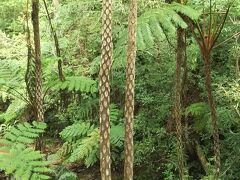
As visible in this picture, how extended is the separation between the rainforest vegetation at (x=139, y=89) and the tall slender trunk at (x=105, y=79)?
12 mm

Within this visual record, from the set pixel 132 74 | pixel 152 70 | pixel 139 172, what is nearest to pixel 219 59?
pixel 152 70

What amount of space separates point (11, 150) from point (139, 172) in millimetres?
3330

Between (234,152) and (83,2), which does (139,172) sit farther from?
(83,2)

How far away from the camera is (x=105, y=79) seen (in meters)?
4.25

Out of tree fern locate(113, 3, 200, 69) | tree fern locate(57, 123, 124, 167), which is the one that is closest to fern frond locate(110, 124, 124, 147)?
tree fern locate(57, 123, 124, 167)

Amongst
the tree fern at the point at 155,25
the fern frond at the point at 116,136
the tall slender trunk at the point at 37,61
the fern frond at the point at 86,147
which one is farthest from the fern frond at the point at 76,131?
the tree fern at the point at 155,25

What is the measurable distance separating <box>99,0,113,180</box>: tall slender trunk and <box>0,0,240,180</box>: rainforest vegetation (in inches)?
0.5

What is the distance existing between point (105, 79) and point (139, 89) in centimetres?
342

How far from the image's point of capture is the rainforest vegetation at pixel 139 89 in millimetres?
4988

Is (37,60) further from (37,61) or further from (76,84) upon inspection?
(76,84)

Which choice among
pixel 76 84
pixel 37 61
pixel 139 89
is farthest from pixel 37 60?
pixel 139 89

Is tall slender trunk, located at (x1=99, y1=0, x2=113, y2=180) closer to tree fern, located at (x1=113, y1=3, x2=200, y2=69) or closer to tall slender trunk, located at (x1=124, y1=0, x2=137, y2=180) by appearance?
tall slender trunk, located at (x1=124, y1=0, x2=137, y2=180)

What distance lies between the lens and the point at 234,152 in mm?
6141

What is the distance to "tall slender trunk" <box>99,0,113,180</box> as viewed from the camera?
4.20m
